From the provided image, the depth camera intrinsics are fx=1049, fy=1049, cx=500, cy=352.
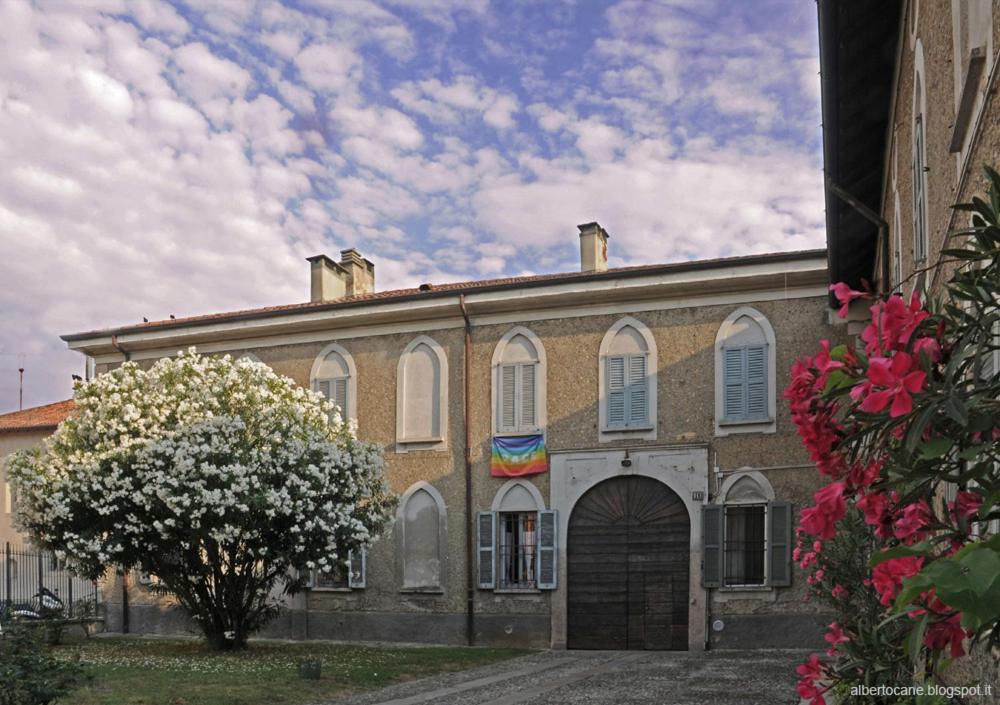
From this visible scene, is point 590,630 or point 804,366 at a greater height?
point 804,366

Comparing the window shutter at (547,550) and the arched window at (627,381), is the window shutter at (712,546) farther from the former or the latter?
the window shutter at (547,550)

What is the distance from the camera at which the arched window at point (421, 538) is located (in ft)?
68.2

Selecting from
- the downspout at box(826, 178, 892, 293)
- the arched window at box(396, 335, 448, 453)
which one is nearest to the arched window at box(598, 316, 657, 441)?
the arched window at box(396, 335, 448, 453)

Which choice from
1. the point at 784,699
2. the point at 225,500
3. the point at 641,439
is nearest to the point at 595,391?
the point at 641,439

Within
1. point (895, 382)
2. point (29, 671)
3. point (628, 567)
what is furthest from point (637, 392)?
point (895, 382)

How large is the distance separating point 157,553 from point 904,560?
16392mm

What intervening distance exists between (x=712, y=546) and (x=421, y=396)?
6522 millimetres

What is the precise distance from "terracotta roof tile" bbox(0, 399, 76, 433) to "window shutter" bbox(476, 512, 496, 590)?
1575cm

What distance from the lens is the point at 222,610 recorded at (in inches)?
698

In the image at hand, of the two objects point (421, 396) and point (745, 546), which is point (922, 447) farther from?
point (421, 396)

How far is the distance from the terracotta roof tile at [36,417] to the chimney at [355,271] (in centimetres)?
1038

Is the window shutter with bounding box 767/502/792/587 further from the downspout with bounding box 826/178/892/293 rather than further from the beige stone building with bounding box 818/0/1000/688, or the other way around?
the downspout with bounding box 826/178/892/293

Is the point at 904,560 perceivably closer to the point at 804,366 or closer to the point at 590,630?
the point at 804,366

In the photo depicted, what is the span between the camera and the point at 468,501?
20547 millimetres
